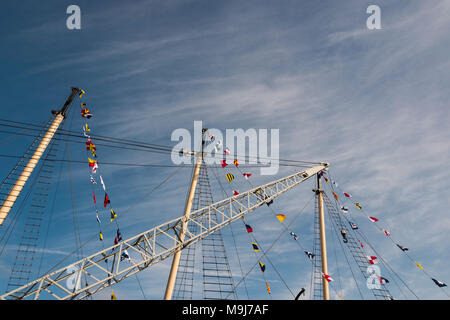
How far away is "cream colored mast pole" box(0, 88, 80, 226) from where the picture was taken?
623 inches

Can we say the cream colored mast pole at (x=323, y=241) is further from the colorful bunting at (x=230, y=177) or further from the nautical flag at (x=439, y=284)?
the colorful bunting at (x=230, y=177)

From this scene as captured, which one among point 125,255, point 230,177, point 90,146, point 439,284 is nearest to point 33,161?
point 90,146

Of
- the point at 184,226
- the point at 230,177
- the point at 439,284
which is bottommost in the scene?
the point at 439,284

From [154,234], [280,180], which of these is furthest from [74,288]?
[280,180]

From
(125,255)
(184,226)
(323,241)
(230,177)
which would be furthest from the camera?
(323,241)

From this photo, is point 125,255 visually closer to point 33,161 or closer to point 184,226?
point 184,226

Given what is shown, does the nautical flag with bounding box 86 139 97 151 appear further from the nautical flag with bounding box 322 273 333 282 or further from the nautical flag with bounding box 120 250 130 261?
the nautical flag with bounding box 322 273 333 282

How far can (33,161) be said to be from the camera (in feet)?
57.2

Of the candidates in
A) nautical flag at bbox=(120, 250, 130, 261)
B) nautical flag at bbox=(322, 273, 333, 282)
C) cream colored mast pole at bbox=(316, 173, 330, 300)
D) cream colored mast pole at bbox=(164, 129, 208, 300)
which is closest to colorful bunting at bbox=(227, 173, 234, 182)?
cream colored mast pole at bbox=(164, 129, 208, 300)

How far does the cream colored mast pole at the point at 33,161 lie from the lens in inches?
623

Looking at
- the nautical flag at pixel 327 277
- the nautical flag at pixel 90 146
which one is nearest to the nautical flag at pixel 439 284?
the nautical flag at pixel 327 277

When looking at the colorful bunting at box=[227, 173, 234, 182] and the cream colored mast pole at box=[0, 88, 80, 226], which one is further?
the colorful bunting at box=[227, 173, 234, 182]
